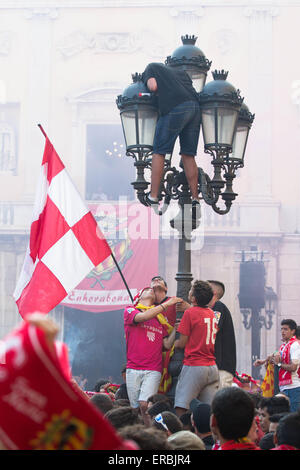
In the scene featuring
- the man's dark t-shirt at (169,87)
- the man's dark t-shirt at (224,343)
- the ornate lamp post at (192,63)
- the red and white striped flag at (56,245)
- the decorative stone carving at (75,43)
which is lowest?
the man's dark t-shirt at (224,343)

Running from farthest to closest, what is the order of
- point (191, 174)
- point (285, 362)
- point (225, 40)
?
point (225, 40), point (285, 362), point (191, 174)

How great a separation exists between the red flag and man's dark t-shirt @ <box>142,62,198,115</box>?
406 centimetres

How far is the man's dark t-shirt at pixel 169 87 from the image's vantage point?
5.32 m

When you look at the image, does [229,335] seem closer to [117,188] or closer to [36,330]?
[36,330]

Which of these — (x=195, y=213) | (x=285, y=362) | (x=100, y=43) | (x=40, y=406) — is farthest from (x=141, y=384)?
(x=100, y=43)

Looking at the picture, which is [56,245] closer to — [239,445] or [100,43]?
[239,445]

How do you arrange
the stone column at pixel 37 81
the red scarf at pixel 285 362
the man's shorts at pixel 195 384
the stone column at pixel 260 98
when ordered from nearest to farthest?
the man's shorts at pixel 195 384 → the red scarf at pixel 285 362 → the stone column at pixel 260 98 → the stone column at pixel 37 81

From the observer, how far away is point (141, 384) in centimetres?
521

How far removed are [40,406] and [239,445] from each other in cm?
131

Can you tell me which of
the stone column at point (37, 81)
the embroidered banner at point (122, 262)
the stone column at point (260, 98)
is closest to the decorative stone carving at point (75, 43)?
the stone column at point (37, 81)

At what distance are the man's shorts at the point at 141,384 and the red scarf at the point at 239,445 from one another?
2.58 meters

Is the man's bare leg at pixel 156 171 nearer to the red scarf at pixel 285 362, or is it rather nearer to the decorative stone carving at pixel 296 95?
the red scarf at pixel 285 362

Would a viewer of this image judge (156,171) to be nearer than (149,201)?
Yes

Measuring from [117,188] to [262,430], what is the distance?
13.5m
